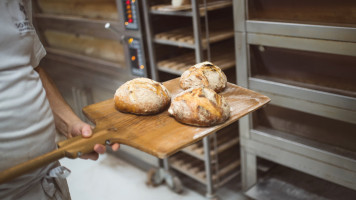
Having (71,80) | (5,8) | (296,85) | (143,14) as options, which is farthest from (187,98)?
(71,80)

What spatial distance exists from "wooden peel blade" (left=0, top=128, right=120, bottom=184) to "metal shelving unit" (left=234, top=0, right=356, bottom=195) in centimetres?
112

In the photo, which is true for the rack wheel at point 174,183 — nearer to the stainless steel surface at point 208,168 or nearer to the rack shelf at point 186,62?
the stainless steel surface at point 208,168

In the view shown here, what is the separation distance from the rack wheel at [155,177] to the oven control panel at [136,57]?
31.2 inches

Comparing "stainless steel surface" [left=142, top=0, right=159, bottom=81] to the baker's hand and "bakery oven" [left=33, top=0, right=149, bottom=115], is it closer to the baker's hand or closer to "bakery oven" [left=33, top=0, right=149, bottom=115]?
"bakery oven" [left=33, top=0, right=149, bottom=115]

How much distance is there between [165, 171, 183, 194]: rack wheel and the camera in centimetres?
280

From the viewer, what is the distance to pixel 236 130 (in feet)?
9.30

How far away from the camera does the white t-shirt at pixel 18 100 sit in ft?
4.00

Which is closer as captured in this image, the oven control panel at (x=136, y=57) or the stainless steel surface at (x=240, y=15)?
the stainless steel surface at (x=240, y=15)

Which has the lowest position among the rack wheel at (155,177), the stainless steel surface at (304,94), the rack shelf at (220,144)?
the rack wheel at (155,177)

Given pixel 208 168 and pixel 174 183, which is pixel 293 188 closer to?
pixel 208 168

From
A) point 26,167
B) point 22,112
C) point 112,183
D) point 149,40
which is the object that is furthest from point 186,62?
point 26,167

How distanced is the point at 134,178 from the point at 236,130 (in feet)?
3.19

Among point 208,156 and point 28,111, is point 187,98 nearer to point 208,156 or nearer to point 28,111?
point 28,111

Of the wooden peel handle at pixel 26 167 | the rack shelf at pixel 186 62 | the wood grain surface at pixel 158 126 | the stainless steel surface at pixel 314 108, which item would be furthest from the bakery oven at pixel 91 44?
the wooden peel handle at pixel 26 167
